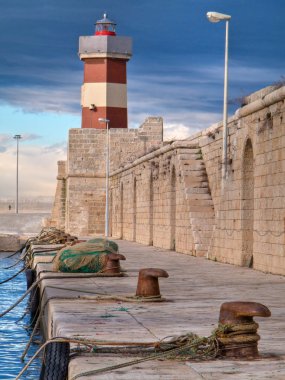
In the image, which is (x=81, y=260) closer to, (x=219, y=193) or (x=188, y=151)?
(x=219, y=193)

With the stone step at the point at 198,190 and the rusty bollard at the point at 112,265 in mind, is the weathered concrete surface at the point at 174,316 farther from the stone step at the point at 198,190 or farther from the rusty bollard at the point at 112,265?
the stone step at the point at 198,190

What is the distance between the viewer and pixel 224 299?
418 inches

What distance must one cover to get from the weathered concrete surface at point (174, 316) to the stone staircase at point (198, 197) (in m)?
5.35

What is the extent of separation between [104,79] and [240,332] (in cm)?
4381

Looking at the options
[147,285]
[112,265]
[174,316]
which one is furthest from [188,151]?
[174,316]

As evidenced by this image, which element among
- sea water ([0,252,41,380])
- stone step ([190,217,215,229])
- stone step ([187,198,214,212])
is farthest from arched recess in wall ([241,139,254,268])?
sea water ([0,252,41,380])

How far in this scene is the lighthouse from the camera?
4912cm

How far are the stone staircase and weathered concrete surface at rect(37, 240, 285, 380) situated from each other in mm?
5346

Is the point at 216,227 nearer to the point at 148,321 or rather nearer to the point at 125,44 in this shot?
the point at 148,321

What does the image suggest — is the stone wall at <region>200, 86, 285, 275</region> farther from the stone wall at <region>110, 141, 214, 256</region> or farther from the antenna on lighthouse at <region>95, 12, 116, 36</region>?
the antenna on lighthouse at <region>95, 12, 116, 36</region>

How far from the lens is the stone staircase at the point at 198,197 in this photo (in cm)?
2211

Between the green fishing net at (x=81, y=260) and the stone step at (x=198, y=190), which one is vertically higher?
the stone step at (x=198, y=190)

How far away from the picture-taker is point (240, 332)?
611 centimetres

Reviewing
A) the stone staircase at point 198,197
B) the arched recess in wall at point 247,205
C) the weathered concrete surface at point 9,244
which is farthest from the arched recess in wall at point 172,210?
the weathered concrete surface at point 9,244
